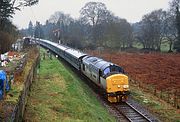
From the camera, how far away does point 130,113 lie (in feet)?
70.4

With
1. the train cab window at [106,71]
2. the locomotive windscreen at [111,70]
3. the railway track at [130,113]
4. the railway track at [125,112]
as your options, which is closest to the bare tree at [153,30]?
the locomotive windscreen at [111,70]

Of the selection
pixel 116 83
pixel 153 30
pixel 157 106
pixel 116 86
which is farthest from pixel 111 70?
pixel 153 30

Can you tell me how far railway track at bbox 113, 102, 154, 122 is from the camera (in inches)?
781

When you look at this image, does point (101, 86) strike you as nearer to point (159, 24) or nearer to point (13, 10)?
point (13, 10)

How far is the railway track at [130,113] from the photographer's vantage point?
19.8m

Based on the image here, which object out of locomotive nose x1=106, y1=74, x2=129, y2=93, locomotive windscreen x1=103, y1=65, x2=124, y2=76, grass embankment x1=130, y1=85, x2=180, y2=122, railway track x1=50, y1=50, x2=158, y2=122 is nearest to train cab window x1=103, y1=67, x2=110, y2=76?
locomotive windscreen x1=103, y1=65, x2=124, y2=76

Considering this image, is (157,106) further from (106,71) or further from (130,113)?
(106,71)

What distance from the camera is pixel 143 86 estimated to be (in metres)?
31.6

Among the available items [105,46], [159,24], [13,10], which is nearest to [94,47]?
[105,46]

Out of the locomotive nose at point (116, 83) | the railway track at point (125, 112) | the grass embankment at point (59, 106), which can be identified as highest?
the locomotive nose at point (116, 83)

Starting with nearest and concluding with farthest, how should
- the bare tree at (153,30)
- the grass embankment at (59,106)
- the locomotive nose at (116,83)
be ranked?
the grass embankment at (59,106)
the locomotive nose at (116,83)
the bare tree at (153,30)

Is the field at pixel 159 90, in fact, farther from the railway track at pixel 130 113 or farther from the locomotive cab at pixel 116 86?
the locomotive cab at pixel 116 86

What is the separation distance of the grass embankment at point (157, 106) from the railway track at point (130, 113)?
106 cm

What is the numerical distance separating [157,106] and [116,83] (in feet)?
10.7
